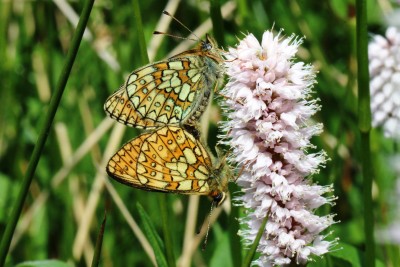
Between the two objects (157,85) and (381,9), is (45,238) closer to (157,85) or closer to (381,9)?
(157,85)

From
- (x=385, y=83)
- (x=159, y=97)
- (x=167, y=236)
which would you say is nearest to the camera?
(x=167, y=236)

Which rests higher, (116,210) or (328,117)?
(328,117)

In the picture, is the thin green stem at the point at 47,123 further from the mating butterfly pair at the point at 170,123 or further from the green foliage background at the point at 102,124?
the green foliage background at the point at 102,124

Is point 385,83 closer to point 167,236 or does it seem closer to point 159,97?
point 159,97

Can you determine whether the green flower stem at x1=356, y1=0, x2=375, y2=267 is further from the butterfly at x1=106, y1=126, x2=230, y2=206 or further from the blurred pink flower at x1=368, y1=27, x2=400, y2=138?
the blurred pink flower at x1=368, y1=27, x2=400, y2=138

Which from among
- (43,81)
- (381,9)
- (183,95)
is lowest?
(183,95)

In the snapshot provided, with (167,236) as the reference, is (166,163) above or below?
above

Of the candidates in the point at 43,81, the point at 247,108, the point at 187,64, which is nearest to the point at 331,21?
the point at 43,81

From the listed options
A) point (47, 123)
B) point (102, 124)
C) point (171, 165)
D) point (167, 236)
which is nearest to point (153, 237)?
point (167, 236)
